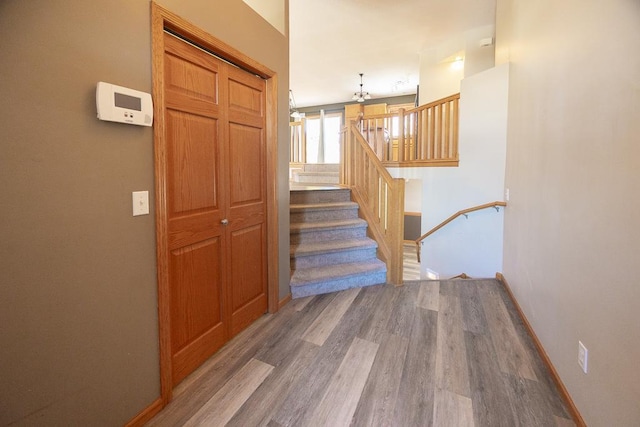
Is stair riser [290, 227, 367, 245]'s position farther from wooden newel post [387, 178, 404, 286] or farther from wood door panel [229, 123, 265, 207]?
wood door panel [229, 123, 265, 207]

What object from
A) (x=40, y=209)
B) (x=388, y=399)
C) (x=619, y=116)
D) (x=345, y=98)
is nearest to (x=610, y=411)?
(x=388, y=399)

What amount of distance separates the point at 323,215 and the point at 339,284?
0.95 m

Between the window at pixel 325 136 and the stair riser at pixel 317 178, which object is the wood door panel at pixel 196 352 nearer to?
the stair riser at pixel 317 178

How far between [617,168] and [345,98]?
7835 mm

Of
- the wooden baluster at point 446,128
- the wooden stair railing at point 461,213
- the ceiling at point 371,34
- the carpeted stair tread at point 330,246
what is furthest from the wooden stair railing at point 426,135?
the carpeted stair tread at point 330,246

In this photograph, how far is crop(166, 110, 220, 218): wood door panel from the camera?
1580 mm

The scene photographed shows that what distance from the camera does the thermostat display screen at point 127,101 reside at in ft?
3.90

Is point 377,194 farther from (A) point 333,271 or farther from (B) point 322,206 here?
(A) point 333,271

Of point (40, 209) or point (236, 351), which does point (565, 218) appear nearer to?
point (236, 351)

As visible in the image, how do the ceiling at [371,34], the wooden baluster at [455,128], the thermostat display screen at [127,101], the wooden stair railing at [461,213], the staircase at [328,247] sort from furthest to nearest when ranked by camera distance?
the wooden baluster at [455,128]
the ceiling at [371,34]
the wooden stair railing at [461,213]
the staircase at [328,247]
the thermostat display screen at [127,101]

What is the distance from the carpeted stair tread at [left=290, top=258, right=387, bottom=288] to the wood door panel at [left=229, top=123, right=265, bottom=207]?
3.09 ft

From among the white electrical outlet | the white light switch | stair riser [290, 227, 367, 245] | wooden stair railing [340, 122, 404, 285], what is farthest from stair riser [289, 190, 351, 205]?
the white electrical outlet

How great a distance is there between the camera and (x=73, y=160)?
1084mm

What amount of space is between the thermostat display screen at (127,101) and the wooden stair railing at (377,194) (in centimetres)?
243
